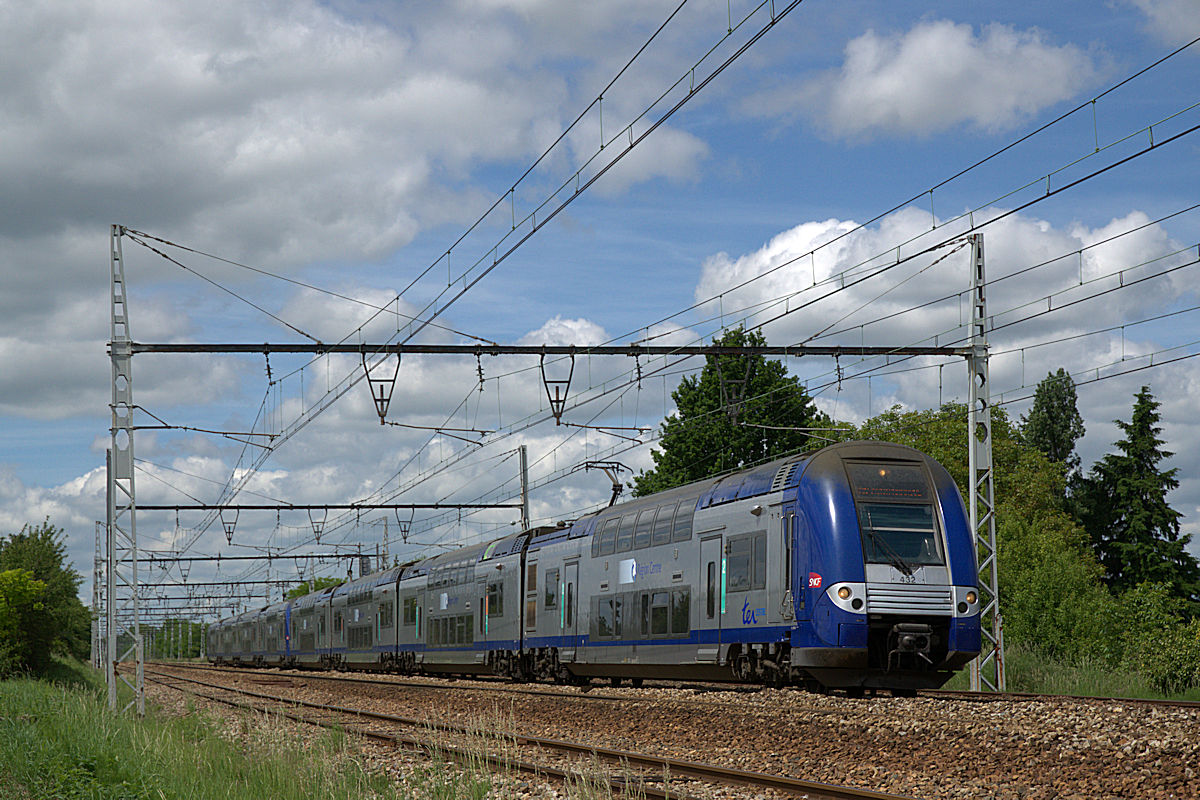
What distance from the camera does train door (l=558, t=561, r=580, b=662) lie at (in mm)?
29469

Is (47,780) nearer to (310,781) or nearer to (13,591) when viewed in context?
(310,781)

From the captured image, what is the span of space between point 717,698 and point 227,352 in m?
11.1

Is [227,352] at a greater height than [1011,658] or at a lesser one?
greater

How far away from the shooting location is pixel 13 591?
5053 cm

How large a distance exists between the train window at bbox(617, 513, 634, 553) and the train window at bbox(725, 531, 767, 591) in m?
4.51

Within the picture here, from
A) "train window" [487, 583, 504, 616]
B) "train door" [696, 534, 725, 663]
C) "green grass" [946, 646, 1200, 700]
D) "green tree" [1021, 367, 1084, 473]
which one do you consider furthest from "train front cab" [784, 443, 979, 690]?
"green tree" [1021, 367, 1084, 473]

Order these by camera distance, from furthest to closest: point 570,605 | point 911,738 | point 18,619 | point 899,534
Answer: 1. point 18,619
2. point 570,605
3. point 899,534
4. point 911,738

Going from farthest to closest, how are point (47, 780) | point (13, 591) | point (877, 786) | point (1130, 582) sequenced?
point (1130, 582)
point (13, 591)
point (47, 780)
point (877, 786)

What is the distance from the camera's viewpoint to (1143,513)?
71.8m

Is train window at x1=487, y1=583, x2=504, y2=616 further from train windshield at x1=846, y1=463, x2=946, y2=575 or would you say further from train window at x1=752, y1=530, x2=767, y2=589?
train windshield at x1=846, y1=463, x2=946, y2=575

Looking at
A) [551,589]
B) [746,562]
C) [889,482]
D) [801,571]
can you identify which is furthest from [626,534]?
[889,482]

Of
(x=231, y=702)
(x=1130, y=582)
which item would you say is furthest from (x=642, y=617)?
(x=1130, y=582)

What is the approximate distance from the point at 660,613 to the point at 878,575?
6004 mm

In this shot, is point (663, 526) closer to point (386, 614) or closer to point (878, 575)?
point (878, 575)
